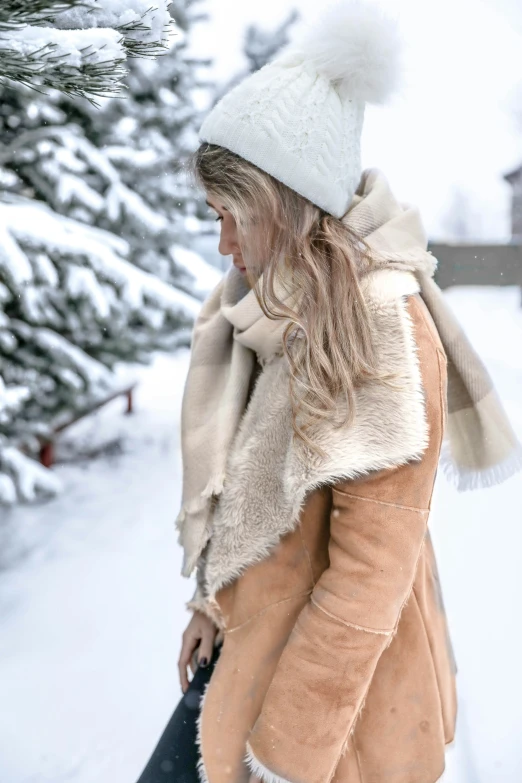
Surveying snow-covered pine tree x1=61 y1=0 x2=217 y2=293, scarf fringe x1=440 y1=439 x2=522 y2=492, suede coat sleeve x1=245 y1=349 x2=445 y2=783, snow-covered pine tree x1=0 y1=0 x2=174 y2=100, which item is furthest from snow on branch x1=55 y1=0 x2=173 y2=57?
snow-covered pine tree x1=61 y1=0 x2=217 y2=293

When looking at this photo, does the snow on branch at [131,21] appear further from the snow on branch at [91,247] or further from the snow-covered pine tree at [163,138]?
the snow-covered pine tree at [163,138]

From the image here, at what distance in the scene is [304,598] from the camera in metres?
0.92

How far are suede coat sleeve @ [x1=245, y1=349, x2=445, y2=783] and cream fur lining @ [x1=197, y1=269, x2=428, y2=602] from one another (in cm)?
3

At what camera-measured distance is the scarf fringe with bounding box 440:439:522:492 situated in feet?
3.81

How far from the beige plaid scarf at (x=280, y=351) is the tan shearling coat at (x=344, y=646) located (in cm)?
13

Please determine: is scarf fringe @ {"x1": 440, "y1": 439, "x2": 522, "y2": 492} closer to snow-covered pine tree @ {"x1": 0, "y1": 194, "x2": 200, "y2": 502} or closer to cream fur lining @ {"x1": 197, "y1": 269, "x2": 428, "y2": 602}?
cream fur lining @ {"x1": 197, "y1": 269, "x2": 428, "y2": 602}

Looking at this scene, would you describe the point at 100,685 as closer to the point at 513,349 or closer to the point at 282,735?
the point at 282,735

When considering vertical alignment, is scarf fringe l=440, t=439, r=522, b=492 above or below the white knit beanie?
below

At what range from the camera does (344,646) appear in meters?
0.79

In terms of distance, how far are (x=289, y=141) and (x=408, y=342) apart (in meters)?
0.39

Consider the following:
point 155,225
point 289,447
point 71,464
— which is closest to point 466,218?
point 155,225

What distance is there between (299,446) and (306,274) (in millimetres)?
270

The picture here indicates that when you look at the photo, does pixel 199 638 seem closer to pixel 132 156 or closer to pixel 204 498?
pixel 204 498

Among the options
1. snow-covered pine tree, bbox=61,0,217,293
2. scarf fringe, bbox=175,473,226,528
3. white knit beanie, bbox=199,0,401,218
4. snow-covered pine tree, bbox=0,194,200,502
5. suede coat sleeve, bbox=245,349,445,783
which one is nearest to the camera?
suede coat sleeve, bbox=245,349,445,783
